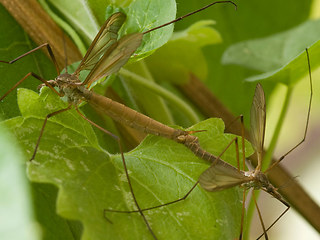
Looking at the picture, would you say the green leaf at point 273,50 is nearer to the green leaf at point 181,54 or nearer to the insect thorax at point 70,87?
the green leaf at point 181,54

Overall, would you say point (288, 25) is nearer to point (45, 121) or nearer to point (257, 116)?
point (257, 116)

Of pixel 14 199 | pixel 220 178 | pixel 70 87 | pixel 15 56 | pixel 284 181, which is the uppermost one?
pixel 15 56

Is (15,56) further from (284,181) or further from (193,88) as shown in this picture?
(284,181)

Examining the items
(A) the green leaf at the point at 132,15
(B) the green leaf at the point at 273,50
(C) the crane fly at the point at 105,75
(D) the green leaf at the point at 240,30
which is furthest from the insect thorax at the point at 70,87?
(D) the green leaf at the point at 240,30

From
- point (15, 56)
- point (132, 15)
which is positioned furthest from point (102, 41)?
point (15, 56)

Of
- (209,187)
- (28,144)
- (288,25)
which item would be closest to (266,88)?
(288,25)
